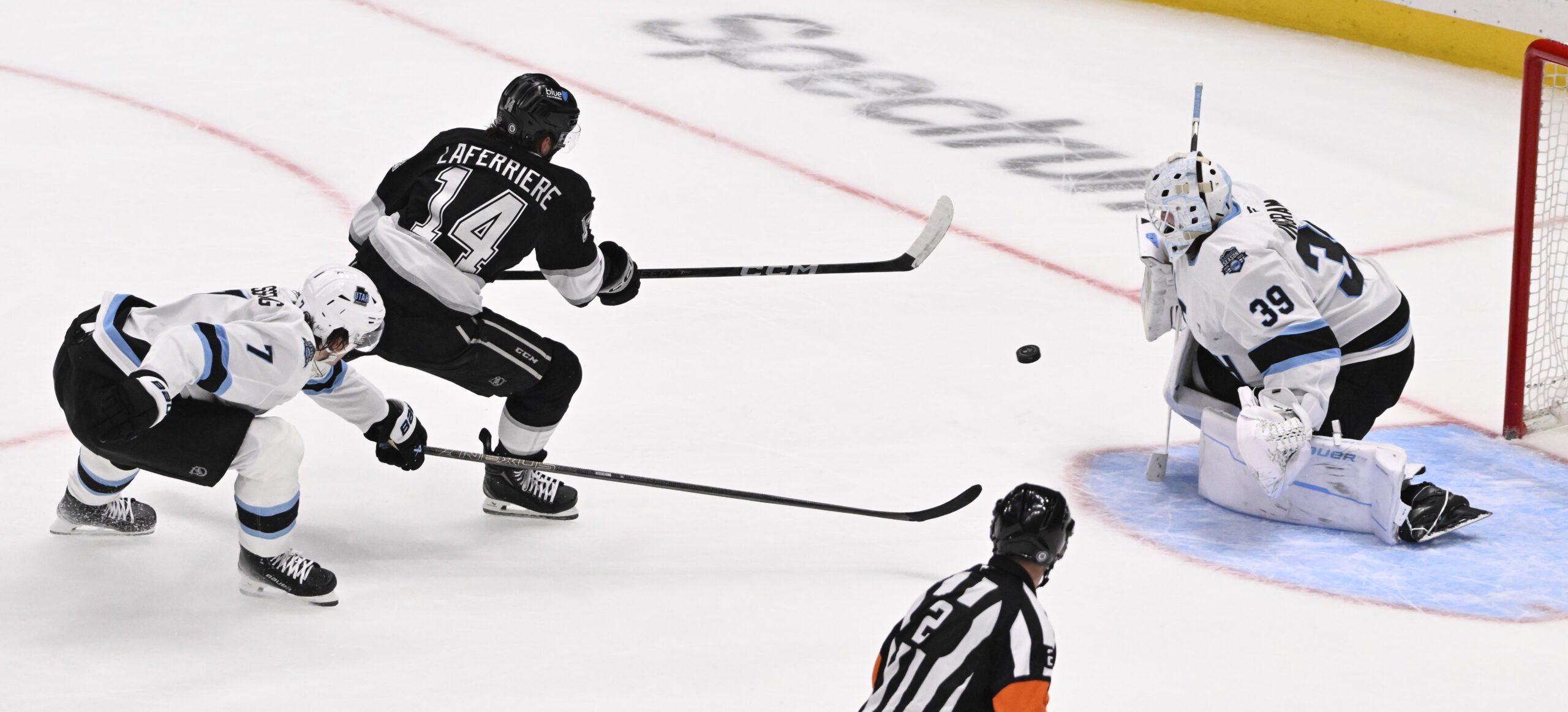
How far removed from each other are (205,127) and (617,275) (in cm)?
345

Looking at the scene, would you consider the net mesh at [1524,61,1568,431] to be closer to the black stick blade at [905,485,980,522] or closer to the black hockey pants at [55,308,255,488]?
the black stick blade at [905,485,980,522]

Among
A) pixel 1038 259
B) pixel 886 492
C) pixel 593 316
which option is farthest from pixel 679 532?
pixel 1038 259

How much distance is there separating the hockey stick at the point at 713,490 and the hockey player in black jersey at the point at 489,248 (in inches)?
6.3

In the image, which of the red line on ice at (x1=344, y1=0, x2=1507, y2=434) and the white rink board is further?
the red line on ice at (x1=344, y1=0, x2=1507, y2=434)

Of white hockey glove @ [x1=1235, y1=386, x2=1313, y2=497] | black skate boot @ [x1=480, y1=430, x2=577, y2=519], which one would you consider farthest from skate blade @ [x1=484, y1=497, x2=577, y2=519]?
white hockey glove @ [x1=1235, y1=386, x2=1313, y2=497]

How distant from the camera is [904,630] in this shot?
7.90 feet

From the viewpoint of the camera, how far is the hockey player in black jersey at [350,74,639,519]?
3.82 m

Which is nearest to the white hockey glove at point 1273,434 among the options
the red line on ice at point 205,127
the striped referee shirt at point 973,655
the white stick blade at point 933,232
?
the white stick blade at point 933,232

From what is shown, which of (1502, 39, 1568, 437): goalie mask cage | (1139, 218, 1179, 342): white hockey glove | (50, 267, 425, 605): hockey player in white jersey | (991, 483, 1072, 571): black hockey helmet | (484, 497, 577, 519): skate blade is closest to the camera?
(991, 483, 1072, 571): black hockey helmet

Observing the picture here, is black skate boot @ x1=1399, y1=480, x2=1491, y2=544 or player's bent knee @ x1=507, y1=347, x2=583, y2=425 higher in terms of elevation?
player's bent knee @ x1=507, y1=347, x2=583, y2=425

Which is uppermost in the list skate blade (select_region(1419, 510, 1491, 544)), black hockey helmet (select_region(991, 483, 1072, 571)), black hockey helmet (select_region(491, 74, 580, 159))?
black hockey helmet (select_region(491, 74, 580, 159))

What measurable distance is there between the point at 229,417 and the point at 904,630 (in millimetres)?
1603

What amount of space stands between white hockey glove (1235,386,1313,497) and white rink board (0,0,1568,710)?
0.84ft

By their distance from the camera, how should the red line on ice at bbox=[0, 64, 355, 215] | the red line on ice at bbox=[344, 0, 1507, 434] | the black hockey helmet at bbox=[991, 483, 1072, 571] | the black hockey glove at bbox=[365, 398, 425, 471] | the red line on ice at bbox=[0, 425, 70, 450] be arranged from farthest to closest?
the red line on ice at bbox=[0, 64, 355, 215], the red line on ice at bbox=[344, 0, 1507, 434], the red line on ice at bbox=[0, 425, 70, 450], the black hockey glove at bbox=[365, 398, 425, 471], the black hockey helmet at bbox=[991, 483, 1072, 571]
